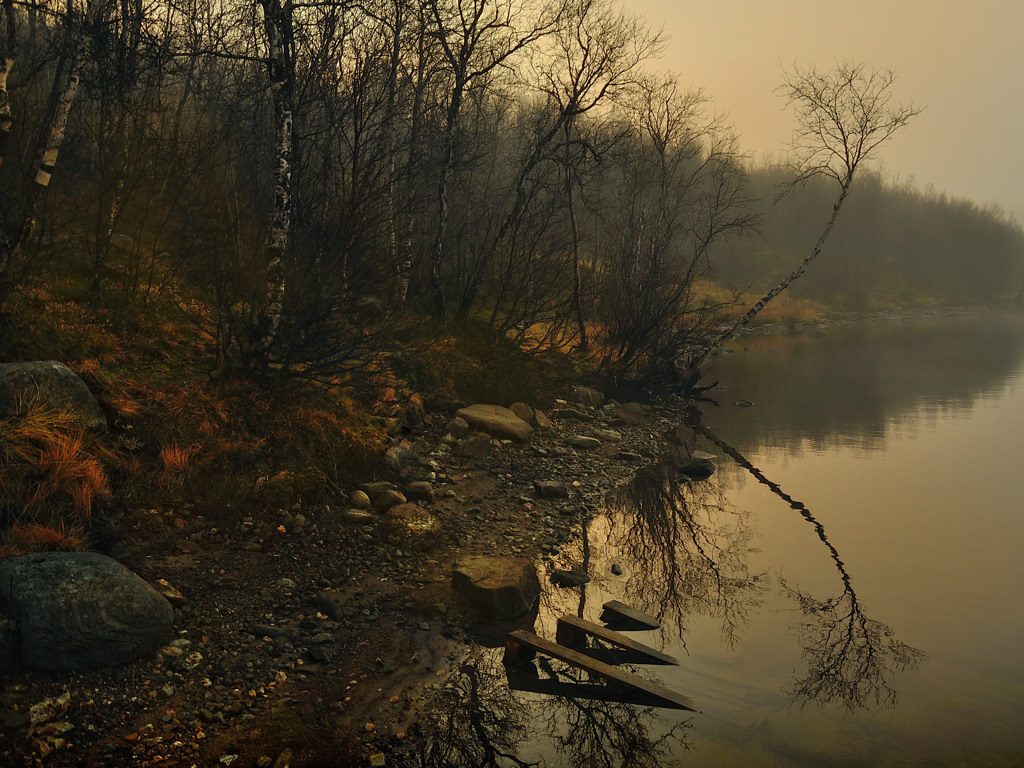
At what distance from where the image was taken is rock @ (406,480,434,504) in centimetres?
897

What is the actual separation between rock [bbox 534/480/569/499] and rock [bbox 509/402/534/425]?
9.88 ft

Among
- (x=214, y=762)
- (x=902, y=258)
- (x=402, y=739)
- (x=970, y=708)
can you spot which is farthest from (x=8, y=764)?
(x=902, y=258)

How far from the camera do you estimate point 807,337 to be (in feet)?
136

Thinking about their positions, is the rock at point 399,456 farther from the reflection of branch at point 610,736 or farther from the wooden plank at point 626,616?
the reflection of branch at point 610,736

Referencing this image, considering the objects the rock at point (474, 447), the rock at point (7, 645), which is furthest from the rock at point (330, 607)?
the rock at point (474, 447)

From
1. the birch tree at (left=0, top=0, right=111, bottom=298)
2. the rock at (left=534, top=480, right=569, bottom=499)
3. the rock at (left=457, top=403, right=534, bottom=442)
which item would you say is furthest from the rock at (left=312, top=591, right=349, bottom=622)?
the rock at (left=457, top=403, right=534, bottom=442)

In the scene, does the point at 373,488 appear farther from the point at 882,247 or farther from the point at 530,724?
the point at 882,247

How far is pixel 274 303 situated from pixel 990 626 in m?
8.47

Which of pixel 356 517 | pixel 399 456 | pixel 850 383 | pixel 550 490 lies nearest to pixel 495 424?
pixel 550 490

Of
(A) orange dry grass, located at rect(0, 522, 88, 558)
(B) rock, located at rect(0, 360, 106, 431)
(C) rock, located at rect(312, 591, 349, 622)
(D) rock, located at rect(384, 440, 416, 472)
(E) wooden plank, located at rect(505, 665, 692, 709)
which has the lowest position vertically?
(E) wooden plank, located at rect(505, 665, 692, 709)

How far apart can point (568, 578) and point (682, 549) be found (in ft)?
7.14

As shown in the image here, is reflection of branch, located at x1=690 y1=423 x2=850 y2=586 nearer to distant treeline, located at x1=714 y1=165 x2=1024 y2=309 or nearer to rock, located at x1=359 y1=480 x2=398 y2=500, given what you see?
rock, located at x1=359 y1=480 x2=398 y2=500

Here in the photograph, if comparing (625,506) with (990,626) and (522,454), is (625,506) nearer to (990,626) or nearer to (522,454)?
(522,454)

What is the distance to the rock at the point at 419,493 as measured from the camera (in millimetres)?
8969
